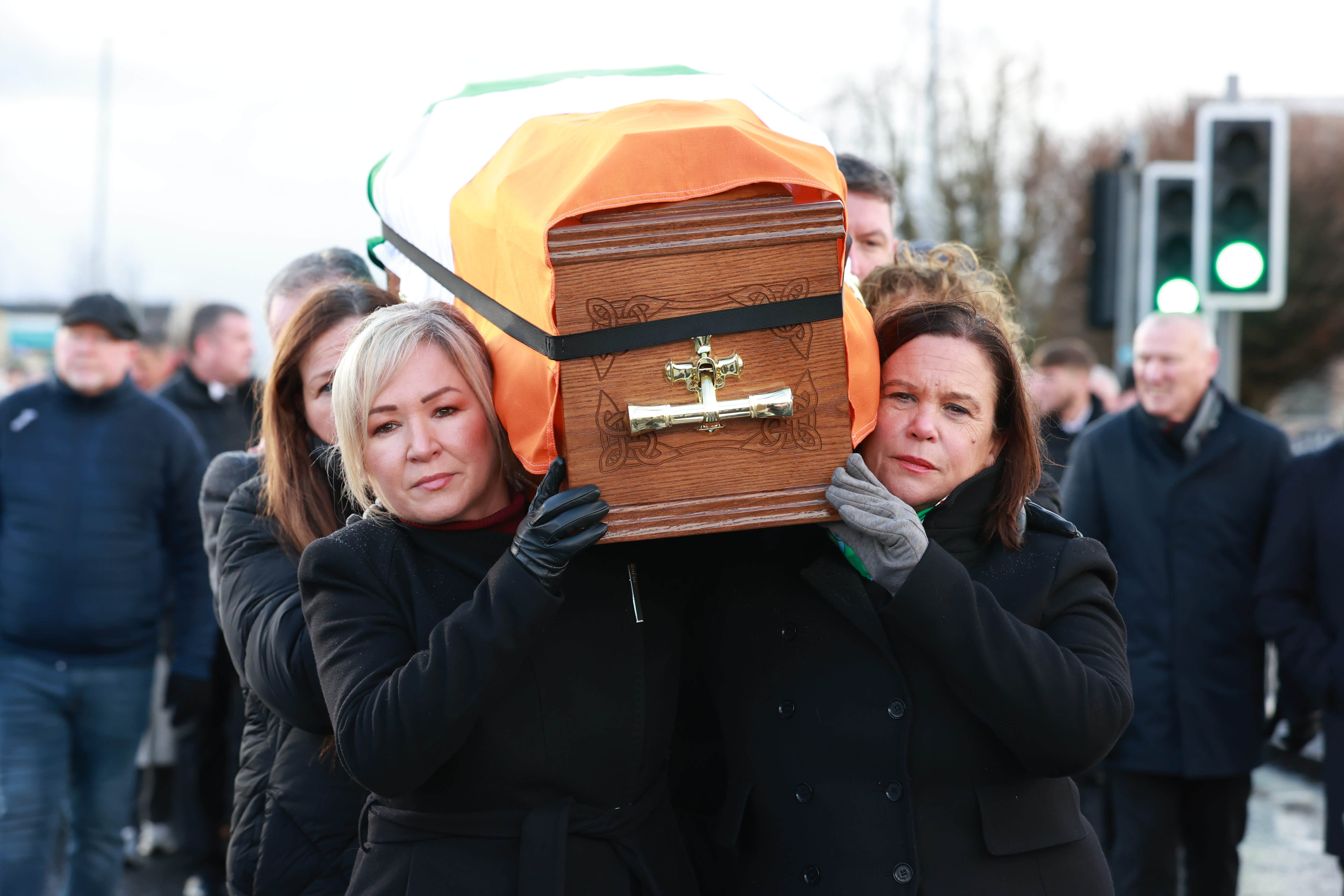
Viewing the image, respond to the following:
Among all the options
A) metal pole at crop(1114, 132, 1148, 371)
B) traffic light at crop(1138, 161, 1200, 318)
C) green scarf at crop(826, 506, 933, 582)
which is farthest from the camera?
metal pole at crop(1114, 132, 1148, 371)

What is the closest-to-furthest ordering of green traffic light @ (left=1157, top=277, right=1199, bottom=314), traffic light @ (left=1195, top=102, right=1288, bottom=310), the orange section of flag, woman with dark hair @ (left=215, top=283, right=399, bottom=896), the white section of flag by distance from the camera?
the orange section of flag, the white section of flag, woman with dark hair @ (left=215, top=283, right=399, bottom=896), traffic light @ (left=1195, top=102, right=1288, bottom=310), green traffic light @ (left=1157, top=277, right=1199, bottom=314)

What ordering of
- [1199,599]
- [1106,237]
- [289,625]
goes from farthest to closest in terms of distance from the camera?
[1106,237] < [1199,599] < [289,625]

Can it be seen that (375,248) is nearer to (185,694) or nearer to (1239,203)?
(185,694)

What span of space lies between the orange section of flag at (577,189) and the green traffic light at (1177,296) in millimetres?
5525

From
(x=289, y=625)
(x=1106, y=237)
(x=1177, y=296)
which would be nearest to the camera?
(x=289, y=625)

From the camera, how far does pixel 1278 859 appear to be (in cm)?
577

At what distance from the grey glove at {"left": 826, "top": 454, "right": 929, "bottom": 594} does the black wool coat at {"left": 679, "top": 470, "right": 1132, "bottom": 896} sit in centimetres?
3

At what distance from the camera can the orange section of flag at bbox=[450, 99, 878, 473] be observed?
5.97 ft

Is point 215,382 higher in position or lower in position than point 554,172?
lower

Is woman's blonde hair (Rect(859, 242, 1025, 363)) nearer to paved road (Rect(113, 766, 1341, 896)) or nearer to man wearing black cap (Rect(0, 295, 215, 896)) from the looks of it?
man wearing black cap (Rect(0, 295, 215, 896))

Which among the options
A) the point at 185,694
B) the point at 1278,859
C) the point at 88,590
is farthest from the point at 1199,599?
the point at 88,590

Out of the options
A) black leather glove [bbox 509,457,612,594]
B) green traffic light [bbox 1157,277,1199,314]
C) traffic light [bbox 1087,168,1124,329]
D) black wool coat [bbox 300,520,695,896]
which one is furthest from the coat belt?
traffic light [bbox 1087,168,1124,329]

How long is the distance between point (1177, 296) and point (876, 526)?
587 cm

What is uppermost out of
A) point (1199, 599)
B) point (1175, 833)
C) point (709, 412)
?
point (709, 412)
